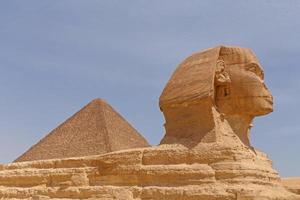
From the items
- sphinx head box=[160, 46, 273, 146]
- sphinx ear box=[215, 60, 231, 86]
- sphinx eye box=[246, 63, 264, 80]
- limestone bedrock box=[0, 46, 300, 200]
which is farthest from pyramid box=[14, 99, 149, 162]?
sphinx eye box=[246, 63, 264, 80]

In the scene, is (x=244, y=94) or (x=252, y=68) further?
(x=252, y=68)

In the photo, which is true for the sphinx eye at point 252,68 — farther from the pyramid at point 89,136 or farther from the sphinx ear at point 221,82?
the pyramid at point 89,136

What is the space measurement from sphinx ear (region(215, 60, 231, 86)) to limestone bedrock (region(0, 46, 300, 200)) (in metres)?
0.02

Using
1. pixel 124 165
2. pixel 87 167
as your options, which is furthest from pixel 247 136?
pixel 87 167

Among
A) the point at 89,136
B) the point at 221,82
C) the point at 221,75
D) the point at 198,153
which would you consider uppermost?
the point at 89,136

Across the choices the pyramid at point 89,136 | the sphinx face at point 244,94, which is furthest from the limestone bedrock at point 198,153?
the pyramid at point 89,136

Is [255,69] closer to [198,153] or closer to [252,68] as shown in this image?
[252,68]

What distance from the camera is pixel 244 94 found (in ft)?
33.1

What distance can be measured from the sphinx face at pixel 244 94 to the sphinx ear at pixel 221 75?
5 centimetres

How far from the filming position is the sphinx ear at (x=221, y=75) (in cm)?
1012

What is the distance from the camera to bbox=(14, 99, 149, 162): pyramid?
16516mm

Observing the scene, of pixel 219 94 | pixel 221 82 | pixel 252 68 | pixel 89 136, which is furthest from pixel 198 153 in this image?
pixel 89 136

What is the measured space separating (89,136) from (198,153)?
806 cm

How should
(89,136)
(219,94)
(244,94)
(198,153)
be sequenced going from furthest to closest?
(89,136) < (219,94) < (244,94) < (198,153)
